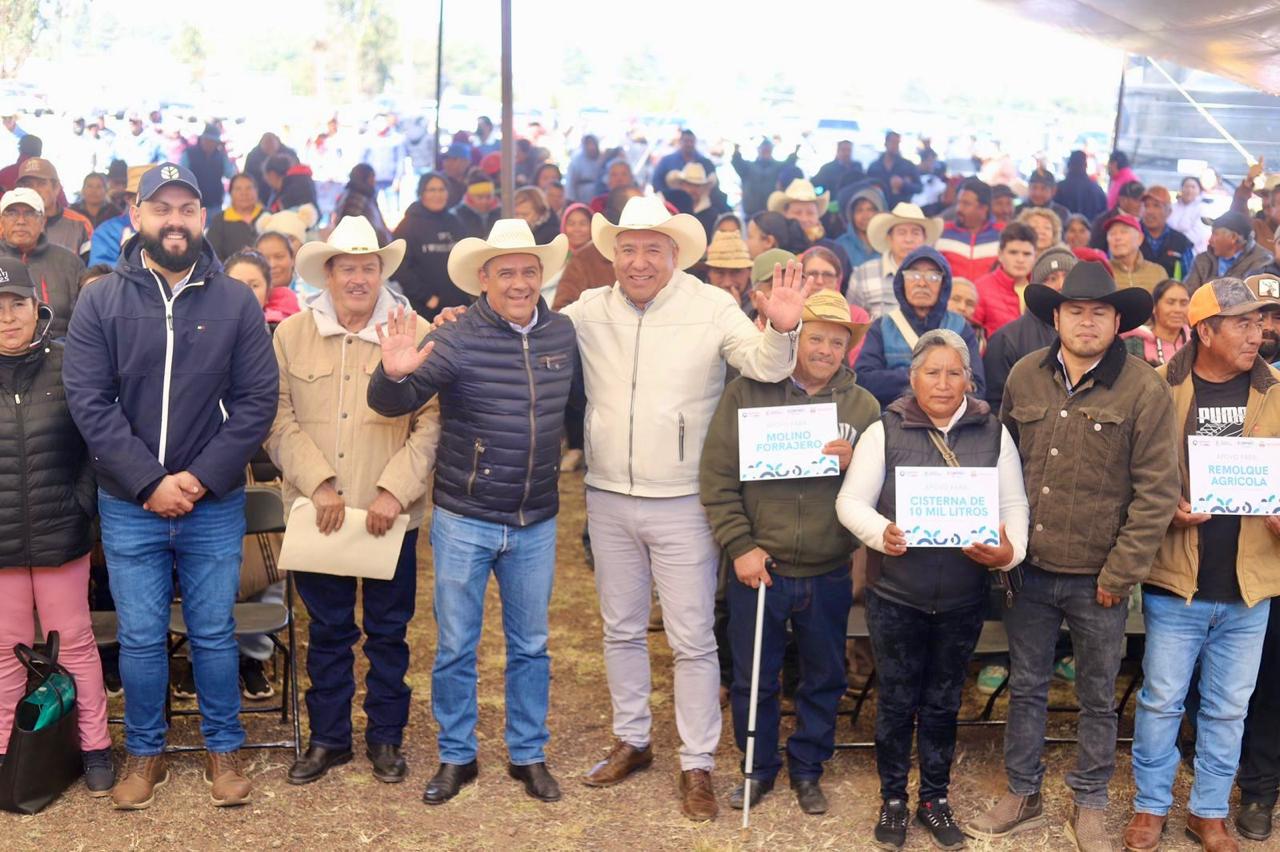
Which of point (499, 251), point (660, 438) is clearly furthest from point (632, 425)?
point (499, 251)

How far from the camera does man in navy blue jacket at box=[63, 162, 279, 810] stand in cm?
487

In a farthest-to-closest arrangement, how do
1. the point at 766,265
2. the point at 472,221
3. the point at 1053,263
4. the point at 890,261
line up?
the point at 472,221 → the point at 890,261 → the point at 766,265 → the point at 1053,263

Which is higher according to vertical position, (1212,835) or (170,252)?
(170,252)

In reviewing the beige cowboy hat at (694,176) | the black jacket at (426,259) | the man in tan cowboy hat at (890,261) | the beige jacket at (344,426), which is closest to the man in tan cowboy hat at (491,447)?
the beige jacket at (344,426)

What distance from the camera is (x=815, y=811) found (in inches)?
206

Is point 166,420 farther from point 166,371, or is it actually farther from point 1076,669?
point 1076,669

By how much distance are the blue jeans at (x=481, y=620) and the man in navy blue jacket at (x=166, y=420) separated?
79 centimetres

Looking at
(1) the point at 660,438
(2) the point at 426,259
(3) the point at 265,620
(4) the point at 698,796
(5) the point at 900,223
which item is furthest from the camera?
(2) the point at 426,259

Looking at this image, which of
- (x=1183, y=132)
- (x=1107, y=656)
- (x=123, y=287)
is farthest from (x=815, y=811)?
(x=1183, y=132)

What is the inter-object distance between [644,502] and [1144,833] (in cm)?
213

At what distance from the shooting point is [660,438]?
5.11 metres

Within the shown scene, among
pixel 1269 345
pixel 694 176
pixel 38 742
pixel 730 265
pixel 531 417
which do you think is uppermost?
A: pixel 694 176

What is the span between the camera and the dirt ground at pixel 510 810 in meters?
4.99

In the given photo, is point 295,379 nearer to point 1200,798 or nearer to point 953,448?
point 953,448
